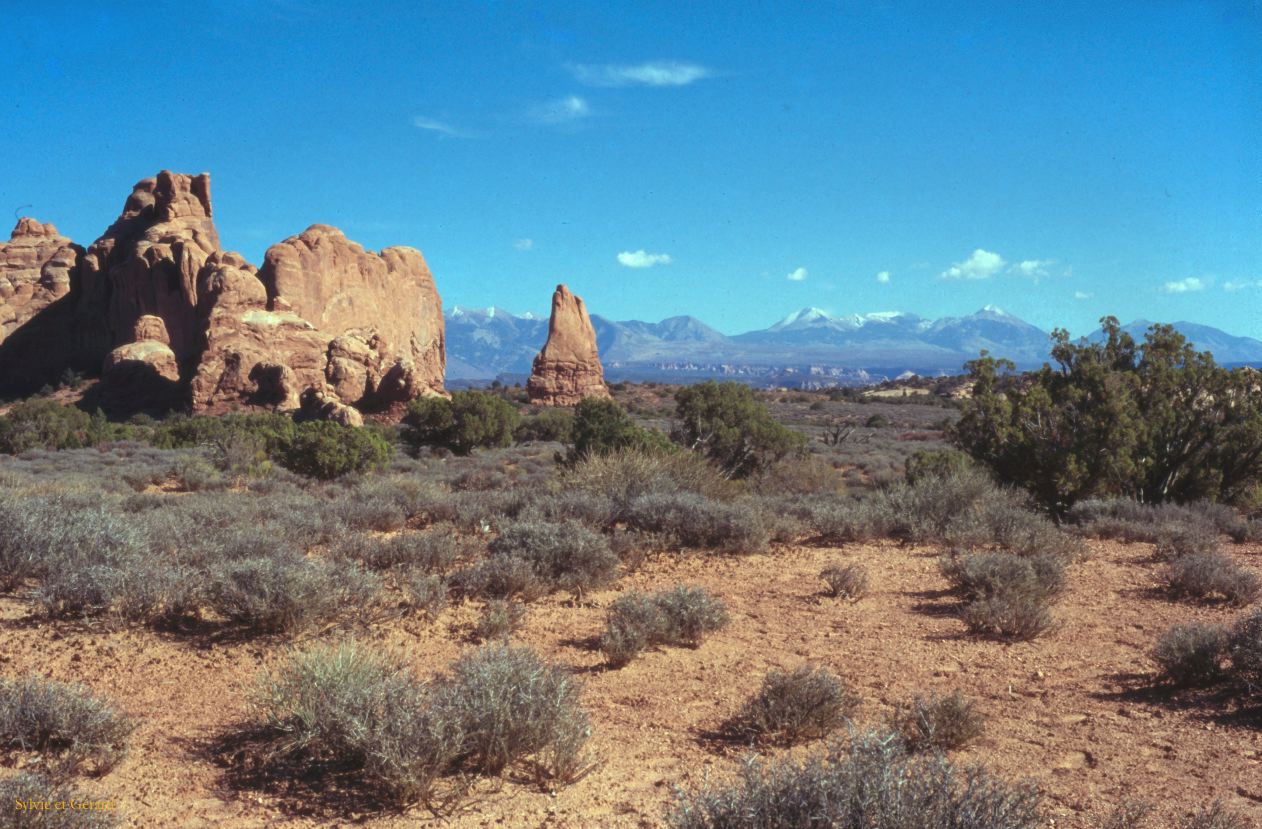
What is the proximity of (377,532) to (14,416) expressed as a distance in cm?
2977

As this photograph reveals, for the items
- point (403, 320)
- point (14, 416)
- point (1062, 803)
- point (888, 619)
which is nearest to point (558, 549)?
point (888, 619)

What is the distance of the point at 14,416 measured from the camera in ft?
103

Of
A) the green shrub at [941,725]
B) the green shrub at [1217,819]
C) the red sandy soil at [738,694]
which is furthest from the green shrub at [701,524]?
the green shrub at [1217,819]

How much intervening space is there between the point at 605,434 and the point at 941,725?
42.8ft

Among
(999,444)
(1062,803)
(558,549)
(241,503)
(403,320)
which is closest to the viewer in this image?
(1062,803)

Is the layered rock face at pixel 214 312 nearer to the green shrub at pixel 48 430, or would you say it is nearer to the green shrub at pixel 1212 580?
the green shrub at pixel 48 430

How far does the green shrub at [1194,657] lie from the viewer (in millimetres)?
5102

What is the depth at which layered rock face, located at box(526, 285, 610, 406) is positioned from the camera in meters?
59.9

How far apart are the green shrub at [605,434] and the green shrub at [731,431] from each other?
6.76 ft

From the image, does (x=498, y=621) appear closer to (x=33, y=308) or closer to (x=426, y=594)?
(x=426, y=594)

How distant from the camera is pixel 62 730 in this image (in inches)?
152

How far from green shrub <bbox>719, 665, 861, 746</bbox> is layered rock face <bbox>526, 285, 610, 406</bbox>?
54583 millimetres

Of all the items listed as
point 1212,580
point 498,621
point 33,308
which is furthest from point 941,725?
point 33,308

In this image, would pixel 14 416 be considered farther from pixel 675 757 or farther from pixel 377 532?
pixel 675 757
